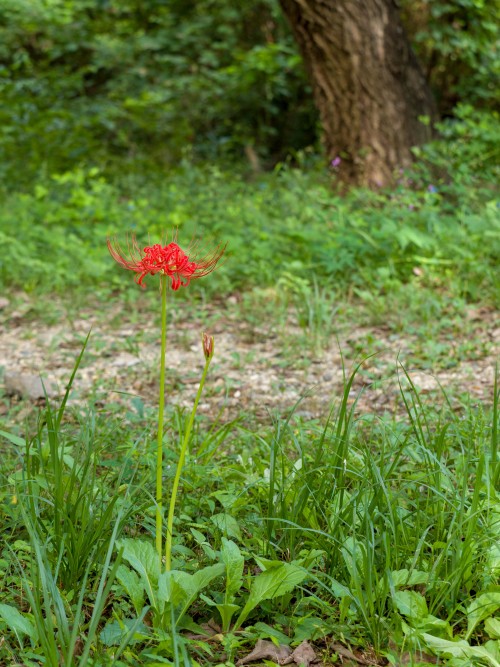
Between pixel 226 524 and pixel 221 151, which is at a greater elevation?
pixel 221 151

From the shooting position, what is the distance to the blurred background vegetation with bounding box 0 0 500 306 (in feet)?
16.1

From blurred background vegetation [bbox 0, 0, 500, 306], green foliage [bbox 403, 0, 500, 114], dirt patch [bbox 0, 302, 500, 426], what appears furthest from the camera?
green foliage [bbox 403, 0, 500, 114]

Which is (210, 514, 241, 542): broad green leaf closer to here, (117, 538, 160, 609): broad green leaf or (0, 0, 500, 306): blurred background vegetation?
(117, 538, 160, 609): broad green leaf

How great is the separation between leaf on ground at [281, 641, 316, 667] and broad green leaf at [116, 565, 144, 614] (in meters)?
0.36

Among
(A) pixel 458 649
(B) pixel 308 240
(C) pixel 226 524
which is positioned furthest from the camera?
(B) pixel 308 240

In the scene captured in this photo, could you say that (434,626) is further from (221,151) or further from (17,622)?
(221,151)

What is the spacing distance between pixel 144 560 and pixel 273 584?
0.31 meters

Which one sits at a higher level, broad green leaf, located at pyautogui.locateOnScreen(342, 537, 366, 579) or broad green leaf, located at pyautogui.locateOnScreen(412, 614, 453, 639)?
broad green leaf, located at pyautogui.locateOnScreen(342, 537, 366, 579)

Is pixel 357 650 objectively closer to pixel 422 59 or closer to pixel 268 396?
pixel 268 396

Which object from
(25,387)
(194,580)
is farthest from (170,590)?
(25,387)

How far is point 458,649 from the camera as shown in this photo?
1619mm

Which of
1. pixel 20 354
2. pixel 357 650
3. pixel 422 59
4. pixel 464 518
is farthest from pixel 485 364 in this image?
pixel 422 59

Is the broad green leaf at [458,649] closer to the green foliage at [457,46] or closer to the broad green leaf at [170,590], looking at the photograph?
the broad green leaf at [170,590]

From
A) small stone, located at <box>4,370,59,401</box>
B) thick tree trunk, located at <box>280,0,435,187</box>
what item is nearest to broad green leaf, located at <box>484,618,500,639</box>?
small stone, located at <box>4,370,59,401</box>
